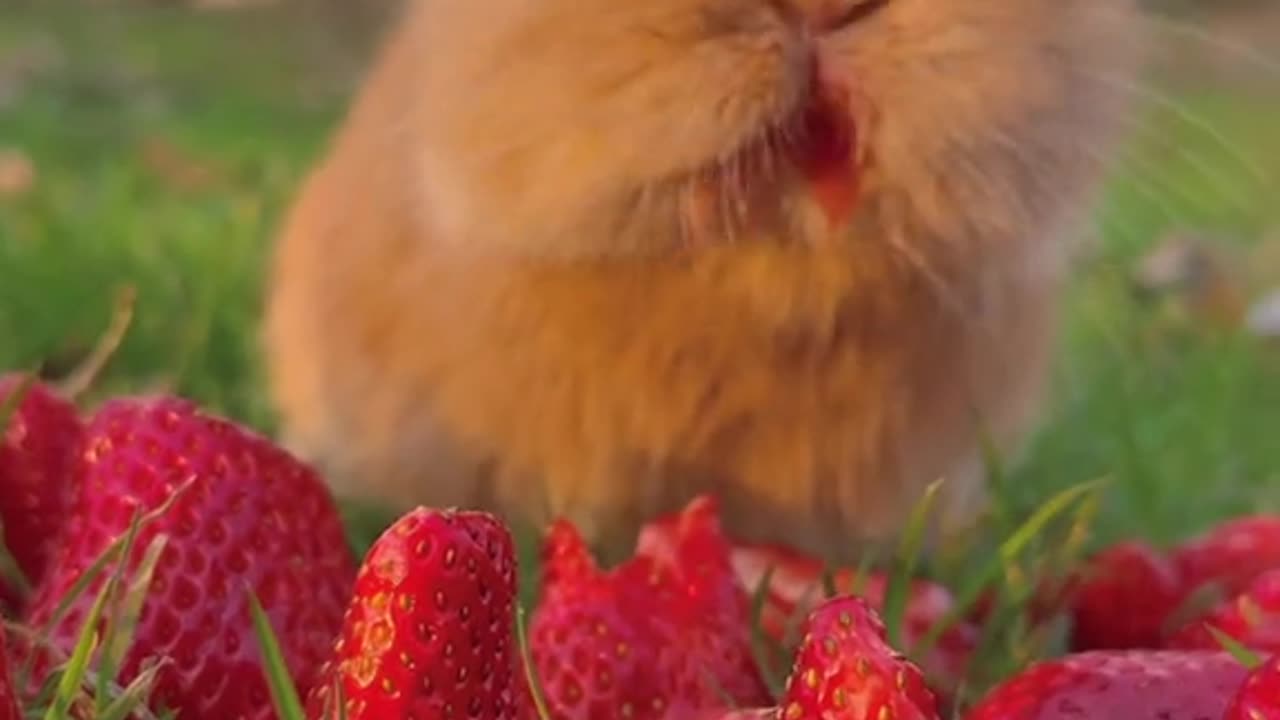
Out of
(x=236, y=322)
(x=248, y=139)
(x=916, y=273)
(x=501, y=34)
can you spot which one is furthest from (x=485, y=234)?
(x=248, y=139)

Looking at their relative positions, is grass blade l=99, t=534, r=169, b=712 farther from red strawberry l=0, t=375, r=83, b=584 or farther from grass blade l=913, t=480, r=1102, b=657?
grass blade l=913, t=480, r=1102, b=657

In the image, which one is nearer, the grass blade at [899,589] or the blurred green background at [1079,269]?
the grass blade at [899,589]

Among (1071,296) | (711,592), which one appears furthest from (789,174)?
(1071,296)

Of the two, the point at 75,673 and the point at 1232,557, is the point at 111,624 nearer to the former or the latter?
the point at 75,673

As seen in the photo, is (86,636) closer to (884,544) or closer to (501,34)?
(501,34)

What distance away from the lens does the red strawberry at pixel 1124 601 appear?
1127 millimetres

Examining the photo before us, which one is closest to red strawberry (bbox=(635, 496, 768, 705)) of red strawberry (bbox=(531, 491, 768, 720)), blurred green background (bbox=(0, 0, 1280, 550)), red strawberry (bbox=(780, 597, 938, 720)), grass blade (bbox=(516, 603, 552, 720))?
red strawberry (bbox=(531, 491, 768, 720))

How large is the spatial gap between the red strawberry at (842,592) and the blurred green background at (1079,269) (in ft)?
0.88

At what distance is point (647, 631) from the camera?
2.94 ft

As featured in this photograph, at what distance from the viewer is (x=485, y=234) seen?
1.10m

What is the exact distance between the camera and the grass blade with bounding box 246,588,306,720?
738mm

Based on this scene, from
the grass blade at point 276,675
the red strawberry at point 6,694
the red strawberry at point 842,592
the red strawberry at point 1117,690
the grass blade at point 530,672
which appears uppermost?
the red strawberry at point 6,694

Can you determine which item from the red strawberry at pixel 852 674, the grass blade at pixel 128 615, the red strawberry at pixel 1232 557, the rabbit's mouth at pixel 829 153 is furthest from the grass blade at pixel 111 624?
the red strawberry at pixel 1232 557

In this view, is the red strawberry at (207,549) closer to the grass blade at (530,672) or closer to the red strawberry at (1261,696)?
the grass blade at (530,672)
